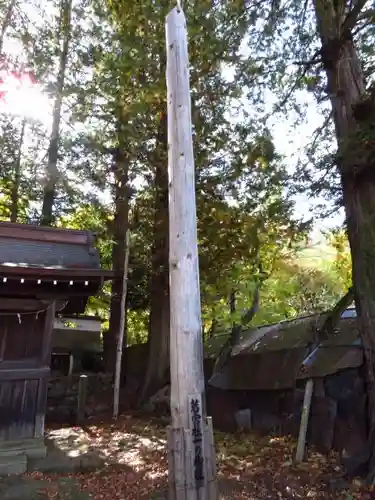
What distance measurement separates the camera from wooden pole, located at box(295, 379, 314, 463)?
6354 millimetres

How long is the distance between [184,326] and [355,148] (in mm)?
4064

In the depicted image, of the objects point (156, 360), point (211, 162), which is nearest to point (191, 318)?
point (211, 162)

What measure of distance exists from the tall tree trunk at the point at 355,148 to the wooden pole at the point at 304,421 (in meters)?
1.02

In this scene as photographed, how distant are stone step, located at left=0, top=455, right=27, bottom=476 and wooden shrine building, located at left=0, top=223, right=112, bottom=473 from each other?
27 mm

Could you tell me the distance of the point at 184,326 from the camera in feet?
10.4

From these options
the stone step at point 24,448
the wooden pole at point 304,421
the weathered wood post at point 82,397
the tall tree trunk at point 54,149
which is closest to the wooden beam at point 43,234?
the stone step at point 24,448

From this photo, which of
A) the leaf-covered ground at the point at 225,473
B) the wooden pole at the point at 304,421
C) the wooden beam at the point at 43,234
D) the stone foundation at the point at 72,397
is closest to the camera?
the leaf-covered ground at the point at 225,473

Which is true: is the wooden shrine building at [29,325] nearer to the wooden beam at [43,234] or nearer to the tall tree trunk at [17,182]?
the wooden beam at [43,234]

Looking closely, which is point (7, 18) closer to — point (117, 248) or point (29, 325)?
point (117, 248)

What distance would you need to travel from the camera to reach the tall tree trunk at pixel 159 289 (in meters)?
11.4

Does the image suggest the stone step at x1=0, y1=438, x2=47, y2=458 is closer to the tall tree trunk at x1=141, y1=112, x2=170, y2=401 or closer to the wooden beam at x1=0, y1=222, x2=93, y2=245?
the wooden beam at x1=0, y1=222, x2=93, y2=245

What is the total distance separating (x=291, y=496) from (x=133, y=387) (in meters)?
8.75

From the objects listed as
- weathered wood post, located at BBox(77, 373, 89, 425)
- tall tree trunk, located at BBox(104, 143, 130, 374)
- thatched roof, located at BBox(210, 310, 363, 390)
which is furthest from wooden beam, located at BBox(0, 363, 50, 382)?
tall tree trunk, located at BBox(104, 143, 130, 374)

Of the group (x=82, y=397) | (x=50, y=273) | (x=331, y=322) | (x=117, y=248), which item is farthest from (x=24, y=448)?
(x=117, y=248)
